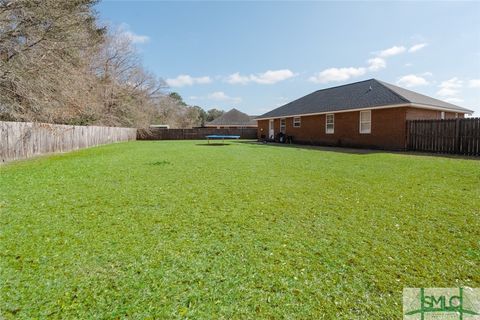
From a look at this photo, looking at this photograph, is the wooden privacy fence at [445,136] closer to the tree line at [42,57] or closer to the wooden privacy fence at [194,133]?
the tree line at [42,57]

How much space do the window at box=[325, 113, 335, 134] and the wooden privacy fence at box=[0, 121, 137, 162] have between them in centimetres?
1675

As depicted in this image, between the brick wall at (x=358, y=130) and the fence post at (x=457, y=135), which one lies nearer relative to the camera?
the fence post at (x=457, y=135)

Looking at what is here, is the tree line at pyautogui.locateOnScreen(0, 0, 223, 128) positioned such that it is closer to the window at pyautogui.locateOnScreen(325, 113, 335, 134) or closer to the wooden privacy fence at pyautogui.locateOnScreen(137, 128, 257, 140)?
the wooden privacy fence at pyautogui.locateOnScreen(137, 128, 257, 140)

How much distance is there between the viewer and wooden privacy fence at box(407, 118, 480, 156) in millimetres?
11031

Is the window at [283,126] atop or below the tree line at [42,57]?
below

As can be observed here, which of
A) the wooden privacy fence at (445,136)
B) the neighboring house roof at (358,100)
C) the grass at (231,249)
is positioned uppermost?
the neighboring house roof at (358,100)

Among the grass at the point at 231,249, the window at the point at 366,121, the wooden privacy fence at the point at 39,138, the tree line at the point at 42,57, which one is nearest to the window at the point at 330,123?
the window at the point at 366,121

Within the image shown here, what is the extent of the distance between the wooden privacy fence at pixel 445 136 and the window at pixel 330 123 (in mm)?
5206

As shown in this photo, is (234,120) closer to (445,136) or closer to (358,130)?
(358,130)

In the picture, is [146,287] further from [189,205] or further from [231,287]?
[189,205]

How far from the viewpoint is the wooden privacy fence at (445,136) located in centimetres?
1103

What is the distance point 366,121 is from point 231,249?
1540 centimetres

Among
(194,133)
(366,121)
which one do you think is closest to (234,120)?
(194,133)

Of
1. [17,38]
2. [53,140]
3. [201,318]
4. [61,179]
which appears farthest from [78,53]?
[201,318]
